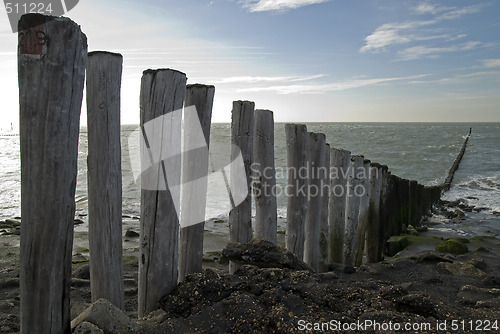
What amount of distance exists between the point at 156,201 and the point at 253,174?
55.7 inches

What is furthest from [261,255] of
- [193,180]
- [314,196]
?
[314,196]

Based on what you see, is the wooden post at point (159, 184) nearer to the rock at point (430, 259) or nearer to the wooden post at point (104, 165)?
the wooden post at point (104, 165)

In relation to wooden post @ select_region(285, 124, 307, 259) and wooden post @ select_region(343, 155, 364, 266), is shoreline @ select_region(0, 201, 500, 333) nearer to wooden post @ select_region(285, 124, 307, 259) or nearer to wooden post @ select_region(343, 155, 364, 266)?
wooden post @ select_region(343, 155, 364, 266)

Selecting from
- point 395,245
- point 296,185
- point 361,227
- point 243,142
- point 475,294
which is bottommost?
point 395,245

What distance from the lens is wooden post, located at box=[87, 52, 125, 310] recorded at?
3.01 m

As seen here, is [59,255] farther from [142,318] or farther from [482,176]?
[482,176]

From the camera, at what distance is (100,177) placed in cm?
304

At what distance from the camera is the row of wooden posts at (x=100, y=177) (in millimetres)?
2484

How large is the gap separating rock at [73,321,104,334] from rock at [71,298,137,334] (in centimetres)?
3

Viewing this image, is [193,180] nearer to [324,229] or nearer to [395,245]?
[324,229]

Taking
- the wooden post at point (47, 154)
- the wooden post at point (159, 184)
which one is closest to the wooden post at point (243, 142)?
the wooden post at point (159, 184)

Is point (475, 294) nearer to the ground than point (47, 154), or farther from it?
nearer to the ground

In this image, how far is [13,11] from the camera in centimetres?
331

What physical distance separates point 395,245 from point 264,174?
16.9 ft
